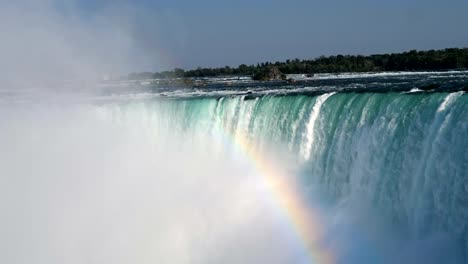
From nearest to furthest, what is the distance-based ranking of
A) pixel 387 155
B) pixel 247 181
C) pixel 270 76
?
pixel 387 155 → pixel 247 181 → pixel 270 76

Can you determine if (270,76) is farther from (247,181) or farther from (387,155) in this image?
(387,155)

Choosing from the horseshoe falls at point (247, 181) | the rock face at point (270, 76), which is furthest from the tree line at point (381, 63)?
the horseshoe falls at point (247, 181)

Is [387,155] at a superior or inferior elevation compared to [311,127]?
inferior

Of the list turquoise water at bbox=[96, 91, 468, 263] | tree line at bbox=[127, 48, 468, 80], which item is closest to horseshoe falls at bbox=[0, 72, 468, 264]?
turquoise water at bbox=[96, 91, 468, 263]

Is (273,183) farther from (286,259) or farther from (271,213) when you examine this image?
(286,259)

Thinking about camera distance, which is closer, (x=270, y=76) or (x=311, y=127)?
(x=311, y=127)

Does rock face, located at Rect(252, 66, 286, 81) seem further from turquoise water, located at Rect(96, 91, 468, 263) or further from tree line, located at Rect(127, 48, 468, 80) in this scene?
turquoise water, located at Rect(96, 91, 468, 263)

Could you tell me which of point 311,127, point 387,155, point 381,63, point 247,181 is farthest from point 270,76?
point 387,155

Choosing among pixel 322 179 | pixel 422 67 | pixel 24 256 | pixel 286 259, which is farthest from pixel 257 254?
pixel 422 67

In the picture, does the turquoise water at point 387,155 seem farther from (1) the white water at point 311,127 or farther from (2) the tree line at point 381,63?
(2) the tree line at point 381,63
